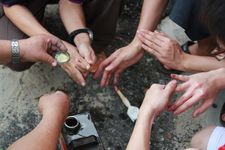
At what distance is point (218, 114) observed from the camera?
92.8 inches

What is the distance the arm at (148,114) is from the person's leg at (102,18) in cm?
68

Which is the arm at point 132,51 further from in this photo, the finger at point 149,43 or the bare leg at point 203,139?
the bare leg at point 203,139

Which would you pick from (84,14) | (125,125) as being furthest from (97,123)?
(84,14)

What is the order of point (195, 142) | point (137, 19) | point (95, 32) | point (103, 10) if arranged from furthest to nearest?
1. point (137, 19)
2. point (95, 32)
3. point (103, 10)
4. point (195, 142)

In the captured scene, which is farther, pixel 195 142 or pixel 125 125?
pixel 125 125

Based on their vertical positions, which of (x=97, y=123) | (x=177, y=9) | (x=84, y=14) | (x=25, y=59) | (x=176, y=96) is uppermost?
(x=177, y=9)

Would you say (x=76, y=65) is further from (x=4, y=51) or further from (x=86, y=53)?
(x=4, y=51)

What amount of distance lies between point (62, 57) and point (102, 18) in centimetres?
39

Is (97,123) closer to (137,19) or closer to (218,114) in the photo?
(218,114)

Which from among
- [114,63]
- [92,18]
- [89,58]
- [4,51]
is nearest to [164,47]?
[114,63]

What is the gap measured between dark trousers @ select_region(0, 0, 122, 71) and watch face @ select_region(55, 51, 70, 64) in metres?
0.29

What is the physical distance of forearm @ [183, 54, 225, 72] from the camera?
2.11m

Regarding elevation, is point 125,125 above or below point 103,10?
below

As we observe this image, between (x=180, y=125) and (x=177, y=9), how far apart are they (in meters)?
0.72
